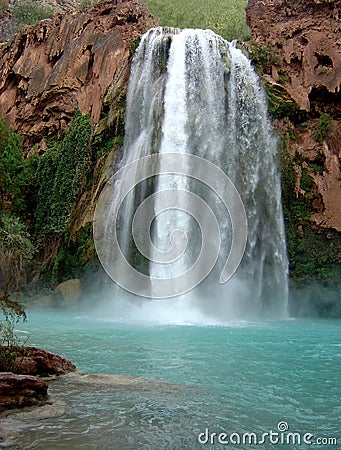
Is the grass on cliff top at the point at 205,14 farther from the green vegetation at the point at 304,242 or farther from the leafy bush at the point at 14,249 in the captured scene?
the leafy bush at the point at 14,249

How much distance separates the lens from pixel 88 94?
84.2 ft

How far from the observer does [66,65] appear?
26766mm

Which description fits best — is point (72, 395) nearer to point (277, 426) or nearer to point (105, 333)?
point (277, 426)

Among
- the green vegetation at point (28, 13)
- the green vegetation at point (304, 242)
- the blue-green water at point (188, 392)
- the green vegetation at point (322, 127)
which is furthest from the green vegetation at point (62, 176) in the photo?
the green vegetation at point (28, 13)

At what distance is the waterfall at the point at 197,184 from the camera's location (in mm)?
17875

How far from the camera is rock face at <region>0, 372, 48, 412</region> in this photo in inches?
186

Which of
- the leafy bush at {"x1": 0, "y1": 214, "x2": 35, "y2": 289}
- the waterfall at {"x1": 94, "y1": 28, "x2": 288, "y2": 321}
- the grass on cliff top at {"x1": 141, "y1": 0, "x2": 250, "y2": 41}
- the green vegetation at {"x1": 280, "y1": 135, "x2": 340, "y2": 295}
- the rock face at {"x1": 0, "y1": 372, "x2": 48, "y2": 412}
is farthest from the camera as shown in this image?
the grass on cliff top at {"x1": 141, "y1": 0, "x2": 250, "y2": 41}

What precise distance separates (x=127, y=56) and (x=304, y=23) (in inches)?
→ 356

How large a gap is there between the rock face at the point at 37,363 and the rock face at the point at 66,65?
19.3 m

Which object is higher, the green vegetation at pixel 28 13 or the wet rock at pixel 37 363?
the green vegetation at pixel 28 13

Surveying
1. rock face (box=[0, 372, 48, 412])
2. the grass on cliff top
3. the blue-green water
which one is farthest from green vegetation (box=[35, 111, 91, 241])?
rock face (box=[0, 372, 48, 412])

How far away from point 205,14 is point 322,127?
23.4 meters

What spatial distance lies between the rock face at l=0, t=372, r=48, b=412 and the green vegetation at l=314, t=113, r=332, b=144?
18484 millimetres

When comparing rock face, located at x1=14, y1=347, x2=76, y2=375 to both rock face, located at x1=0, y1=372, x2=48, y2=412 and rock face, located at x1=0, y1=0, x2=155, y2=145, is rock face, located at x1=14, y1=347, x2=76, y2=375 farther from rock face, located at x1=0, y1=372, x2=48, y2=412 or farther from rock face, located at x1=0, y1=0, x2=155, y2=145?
rock face, located at x1=0, y1=0, x2=155, y2=145
